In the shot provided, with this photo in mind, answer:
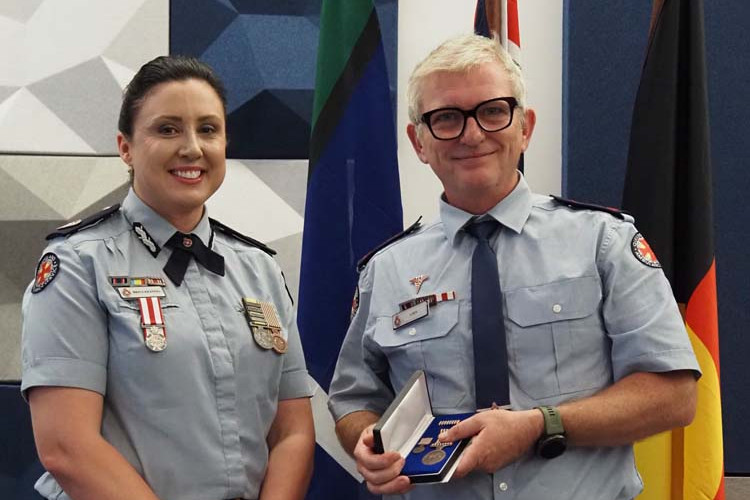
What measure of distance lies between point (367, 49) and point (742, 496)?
1794mm

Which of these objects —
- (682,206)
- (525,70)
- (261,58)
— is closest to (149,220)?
(261,58)

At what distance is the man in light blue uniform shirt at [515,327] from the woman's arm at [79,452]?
0.40m

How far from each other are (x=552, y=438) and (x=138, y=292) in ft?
2.57

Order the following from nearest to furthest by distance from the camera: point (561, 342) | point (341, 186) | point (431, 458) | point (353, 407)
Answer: point (431, 458) < point (561, 342) < point (353, 407) < point (341, 186)

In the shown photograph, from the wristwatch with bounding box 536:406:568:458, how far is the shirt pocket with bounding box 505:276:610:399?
87mm

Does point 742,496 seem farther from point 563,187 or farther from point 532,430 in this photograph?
point 532,430

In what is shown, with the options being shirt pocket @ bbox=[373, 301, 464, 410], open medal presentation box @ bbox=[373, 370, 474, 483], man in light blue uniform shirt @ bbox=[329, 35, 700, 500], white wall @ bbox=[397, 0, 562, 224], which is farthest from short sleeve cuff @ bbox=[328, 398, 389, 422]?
white wall @ bbox=[397, 0, 562, 224]

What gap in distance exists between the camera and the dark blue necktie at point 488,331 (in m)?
1.44

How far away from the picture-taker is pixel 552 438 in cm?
134

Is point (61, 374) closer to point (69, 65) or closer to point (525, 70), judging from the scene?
point (69, 65)

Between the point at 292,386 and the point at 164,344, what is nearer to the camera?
the point at 164,344

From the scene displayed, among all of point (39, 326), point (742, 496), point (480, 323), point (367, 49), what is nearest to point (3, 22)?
Answer: point (367, 49)

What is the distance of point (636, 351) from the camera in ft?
4.58

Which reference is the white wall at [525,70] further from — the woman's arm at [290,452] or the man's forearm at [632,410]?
the man's forearm at [632,410]
